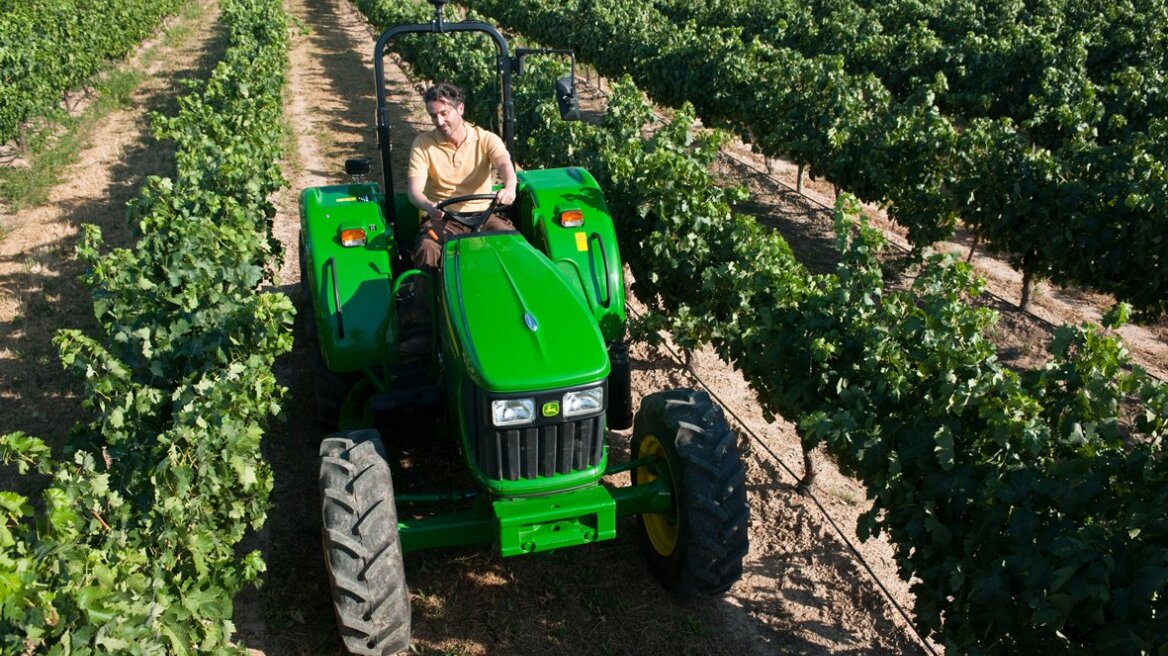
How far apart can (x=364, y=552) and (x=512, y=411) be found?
2.63 ft

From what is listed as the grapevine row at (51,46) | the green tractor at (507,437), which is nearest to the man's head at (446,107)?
the green tractor at (507,437)

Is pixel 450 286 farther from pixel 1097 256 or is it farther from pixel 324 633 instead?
pixel 1097 256

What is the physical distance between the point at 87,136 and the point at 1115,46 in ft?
51.4

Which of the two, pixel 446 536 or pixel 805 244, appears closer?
pixel 446 536

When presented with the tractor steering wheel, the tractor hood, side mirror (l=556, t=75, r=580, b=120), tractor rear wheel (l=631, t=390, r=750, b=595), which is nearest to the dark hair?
the tractor steering wheel

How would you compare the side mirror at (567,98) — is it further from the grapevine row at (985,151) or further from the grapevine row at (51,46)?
the grapevine row at (51,46)

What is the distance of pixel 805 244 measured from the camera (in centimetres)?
971

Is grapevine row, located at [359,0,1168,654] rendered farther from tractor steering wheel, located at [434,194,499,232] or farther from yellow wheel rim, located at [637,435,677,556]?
tractor steering wheel, located at [434,194,499,232]

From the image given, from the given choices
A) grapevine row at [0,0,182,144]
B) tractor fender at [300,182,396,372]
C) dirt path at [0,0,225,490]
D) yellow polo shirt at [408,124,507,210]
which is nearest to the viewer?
tractor fender at [300,182,396,372]

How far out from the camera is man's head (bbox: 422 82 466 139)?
4.88 metres

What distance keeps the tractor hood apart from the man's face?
936mm

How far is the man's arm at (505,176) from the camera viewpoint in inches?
189

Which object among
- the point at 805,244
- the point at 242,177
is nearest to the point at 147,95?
the point at 242,177

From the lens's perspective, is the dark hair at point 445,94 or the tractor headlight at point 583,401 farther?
the dark hair at point 445,94
